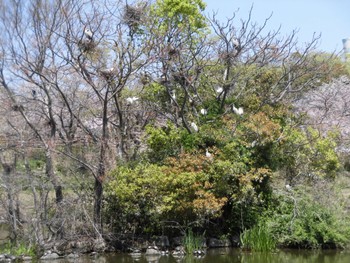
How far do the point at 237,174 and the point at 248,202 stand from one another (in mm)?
1106

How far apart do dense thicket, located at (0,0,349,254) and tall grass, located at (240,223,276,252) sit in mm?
216

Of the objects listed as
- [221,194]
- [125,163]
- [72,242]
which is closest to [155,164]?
[125,163]

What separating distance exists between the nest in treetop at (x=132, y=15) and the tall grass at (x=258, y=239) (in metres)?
6.42

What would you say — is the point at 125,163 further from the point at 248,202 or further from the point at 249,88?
the point at 249,88

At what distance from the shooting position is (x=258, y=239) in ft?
40.9

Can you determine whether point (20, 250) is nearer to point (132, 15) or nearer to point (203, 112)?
point (203, 112)

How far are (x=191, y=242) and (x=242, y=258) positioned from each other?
156 centimetres

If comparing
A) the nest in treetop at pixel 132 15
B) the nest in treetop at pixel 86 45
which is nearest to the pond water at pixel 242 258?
the nest in treetop at pixel 86 45

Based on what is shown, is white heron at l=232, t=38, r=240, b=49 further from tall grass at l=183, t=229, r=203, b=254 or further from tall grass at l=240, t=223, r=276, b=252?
tall grass at l=183, t=229, r=203, b=254

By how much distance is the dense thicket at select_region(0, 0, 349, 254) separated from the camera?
12.5 metres

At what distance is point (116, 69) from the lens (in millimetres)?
12781

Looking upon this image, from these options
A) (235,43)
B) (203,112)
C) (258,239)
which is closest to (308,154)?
(203,112)

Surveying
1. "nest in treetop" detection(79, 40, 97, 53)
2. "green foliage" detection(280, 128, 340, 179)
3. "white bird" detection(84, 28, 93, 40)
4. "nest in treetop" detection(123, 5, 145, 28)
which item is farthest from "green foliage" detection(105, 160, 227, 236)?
"nest in treetop" detection(123, 5, 145, 28)

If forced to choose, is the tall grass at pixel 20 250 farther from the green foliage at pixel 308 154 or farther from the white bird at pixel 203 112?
the green foliage at pixel 308 154
